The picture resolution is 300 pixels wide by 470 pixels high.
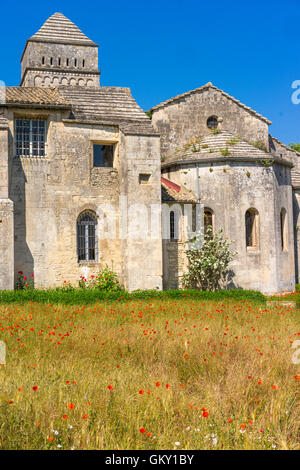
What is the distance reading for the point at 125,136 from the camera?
68.4 feet

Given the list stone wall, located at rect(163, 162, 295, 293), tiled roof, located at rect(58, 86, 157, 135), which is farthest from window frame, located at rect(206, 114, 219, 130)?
tiled roof, located at rect(58, 86, 157, 135)

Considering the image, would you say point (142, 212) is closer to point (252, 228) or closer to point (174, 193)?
point (174, 193)

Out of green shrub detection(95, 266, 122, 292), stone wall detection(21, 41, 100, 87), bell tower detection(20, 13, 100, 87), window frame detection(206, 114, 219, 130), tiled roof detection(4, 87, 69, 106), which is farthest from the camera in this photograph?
bell tower detection(20, 13, 100, 87)

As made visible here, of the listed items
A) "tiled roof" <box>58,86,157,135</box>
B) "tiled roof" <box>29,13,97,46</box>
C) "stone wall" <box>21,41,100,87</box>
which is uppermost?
"tiled roof" <box>29,13,97,46</box>

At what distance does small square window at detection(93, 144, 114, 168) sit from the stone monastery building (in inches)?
2.1

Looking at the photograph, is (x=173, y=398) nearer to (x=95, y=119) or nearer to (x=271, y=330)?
(x=271, y=330)

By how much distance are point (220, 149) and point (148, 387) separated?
1912 centimetres

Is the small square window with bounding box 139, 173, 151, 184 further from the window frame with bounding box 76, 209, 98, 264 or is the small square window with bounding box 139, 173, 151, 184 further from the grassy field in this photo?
the grassy field

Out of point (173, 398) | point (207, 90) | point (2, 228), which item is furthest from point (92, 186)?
point (173, 398)

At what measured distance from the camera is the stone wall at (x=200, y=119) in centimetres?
2734

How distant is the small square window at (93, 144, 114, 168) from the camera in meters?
22.7

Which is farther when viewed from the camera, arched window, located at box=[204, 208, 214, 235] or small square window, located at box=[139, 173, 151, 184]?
arched window, located at box=[204, 208, 214, 235]

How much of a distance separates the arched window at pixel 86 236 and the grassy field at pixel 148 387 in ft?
29.5

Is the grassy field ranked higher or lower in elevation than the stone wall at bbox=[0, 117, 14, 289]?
lower
